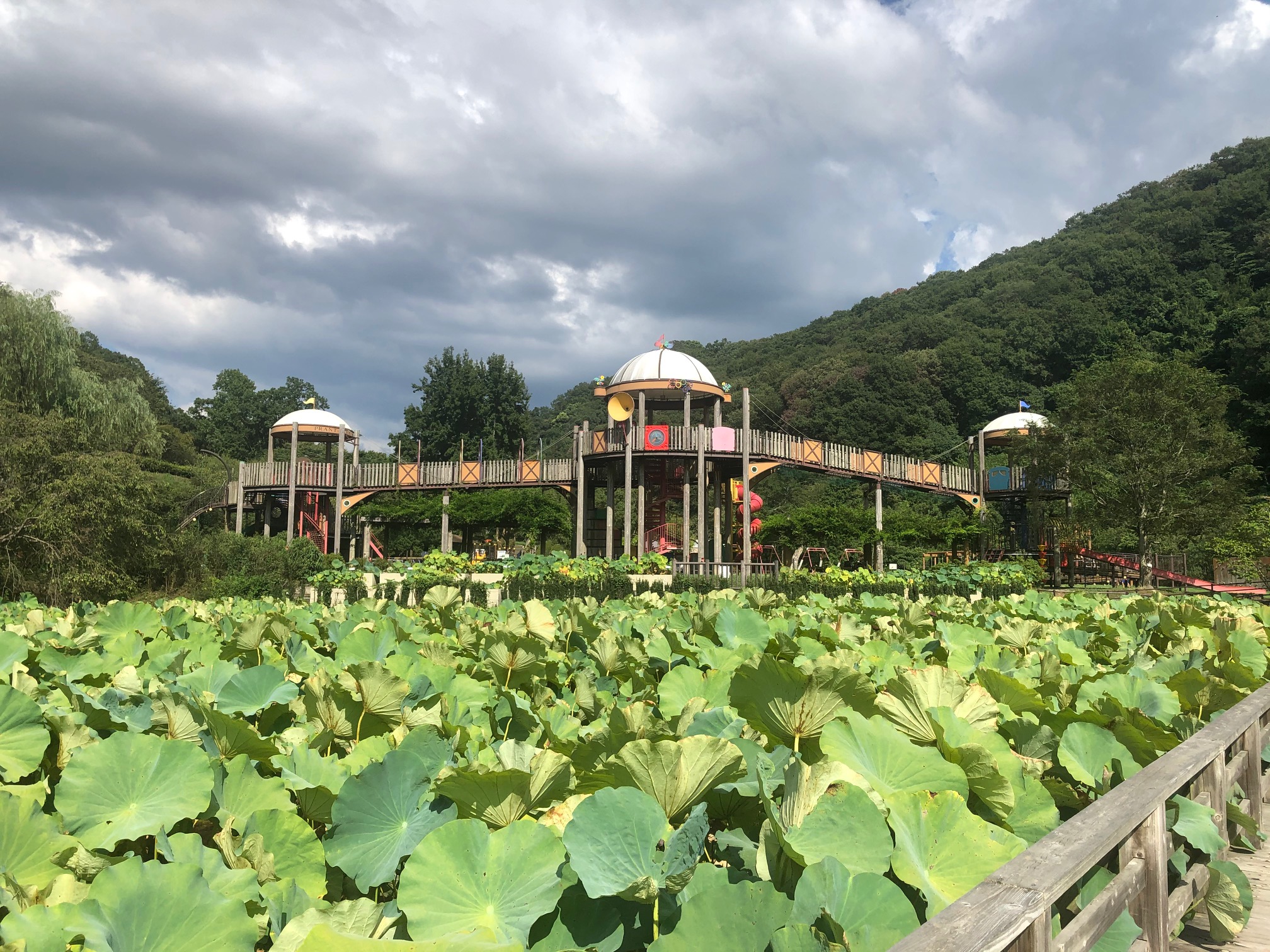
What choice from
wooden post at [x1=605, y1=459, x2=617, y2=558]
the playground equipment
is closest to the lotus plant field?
the playground equipment

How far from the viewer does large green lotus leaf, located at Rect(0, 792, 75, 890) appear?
94 centimetres

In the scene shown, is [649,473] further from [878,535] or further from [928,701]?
[928,701]

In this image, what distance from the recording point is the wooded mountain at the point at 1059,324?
1695 inches

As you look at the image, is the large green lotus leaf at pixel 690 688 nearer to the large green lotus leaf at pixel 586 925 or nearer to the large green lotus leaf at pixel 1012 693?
the large green lotus leaf at pixel 1012 693

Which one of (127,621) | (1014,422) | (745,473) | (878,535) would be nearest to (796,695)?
(127,621)

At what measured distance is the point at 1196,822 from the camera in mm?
1764

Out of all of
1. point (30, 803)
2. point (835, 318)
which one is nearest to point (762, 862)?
point (30, 803)

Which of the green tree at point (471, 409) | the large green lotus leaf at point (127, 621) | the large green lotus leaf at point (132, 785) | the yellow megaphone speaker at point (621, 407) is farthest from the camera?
the green tree at point (471, 409)

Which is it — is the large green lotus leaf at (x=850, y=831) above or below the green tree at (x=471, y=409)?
below

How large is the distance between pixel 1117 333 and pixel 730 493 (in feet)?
97.9

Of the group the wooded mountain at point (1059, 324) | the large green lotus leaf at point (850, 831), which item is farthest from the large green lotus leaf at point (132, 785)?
the wooded mountain at point (1059, 324)

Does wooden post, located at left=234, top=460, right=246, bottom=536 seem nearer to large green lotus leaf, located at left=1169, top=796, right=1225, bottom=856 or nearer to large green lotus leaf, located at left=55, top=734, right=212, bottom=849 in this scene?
large green lotus leaf, located at left=55, top=734, right=212, bottom=849

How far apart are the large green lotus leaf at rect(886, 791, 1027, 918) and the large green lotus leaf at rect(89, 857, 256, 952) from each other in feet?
2.32

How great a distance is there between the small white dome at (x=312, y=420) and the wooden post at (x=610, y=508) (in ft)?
38.0
